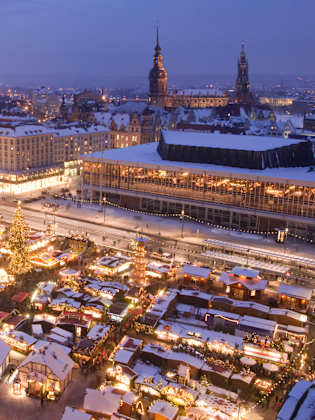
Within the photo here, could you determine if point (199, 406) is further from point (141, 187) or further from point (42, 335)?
point (141, 187)

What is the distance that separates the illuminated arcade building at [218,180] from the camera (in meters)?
68.5

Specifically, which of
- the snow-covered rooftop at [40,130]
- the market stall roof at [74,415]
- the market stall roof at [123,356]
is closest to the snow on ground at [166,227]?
the snow-covered rooftop at [40,130]

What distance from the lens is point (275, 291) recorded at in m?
47.3

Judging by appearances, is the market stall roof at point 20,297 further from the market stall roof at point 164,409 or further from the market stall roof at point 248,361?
the market stall roof at point 248,361

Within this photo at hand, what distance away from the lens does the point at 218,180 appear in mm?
73562

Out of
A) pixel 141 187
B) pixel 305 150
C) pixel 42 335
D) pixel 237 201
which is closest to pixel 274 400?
pixel 42 335

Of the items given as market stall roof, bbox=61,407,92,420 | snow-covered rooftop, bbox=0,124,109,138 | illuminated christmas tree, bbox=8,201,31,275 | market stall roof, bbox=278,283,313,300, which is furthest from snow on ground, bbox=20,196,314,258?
market stall roof, bbox=61,407,92,420

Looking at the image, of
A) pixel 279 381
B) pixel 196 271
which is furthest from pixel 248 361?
pixel 196 271

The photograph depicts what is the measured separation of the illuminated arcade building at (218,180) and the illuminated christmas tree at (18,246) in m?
33.3

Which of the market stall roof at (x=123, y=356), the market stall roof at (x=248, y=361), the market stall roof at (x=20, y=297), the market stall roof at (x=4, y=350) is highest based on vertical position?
the market stall roof at (x=20, y=297)

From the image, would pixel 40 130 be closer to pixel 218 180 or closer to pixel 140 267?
pixel 218 180

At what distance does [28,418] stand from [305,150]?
227 ft

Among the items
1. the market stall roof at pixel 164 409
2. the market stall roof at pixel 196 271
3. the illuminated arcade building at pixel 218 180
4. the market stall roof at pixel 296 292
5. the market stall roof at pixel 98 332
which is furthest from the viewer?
the illuminated arcade building at pixel 218 180

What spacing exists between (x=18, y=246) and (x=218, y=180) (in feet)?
121
